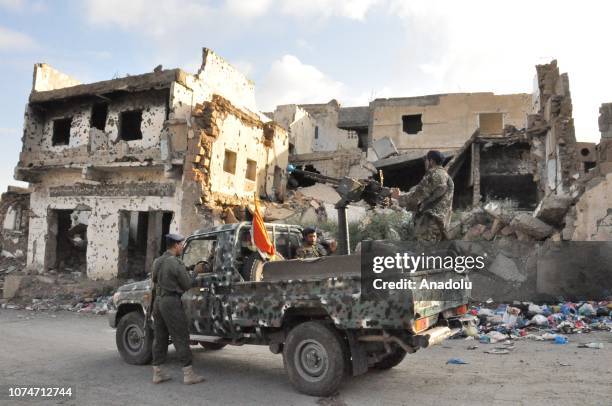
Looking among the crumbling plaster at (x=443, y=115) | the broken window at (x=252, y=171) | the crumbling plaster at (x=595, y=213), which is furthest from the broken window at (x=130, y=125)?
the crumbling plaster at (x=443, y=115)

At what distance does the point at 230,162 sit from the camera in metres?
15.2

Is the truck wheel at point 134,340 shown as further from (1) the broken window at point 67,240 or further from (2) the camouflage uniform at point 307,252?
(1) the broken window at point 67,240

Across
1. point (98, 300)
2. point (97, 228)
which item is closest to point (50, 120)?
point (97, 228)

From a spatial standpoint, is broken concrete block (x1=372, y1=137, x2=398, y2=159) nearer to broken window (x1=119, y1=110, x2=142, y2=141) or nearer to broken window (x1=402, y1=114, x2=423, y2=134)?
broken window (x1=402, y1=114, x2=423, y2=134)

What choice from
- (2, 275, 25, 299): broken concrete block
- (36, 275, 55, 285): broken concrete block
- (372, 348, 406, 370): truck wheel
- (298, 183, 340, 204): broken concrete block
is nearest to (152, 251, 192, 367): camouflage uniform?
(372, 348, 406, 370): truck wheel

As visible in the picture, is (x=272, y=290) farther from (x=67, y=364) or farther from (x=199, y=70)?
(x=199, y=70)

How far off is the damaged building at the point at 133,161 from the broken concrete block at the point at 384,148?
779 centimetres

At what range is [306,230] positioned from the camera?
6.53 m

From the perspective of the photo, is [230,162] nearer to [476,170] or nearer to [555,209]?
[476,170]

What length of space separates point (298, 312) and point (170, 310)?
5.23 feet

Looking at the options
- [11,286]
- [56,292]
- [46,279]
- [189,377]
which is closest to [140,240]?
[56,292]

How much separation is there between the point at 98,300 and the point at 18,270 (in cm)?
584

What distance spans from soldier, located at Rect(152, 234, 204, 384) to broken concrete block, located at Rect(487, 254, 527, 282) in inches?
282

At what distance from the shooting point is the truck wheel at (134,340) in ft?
20.3
